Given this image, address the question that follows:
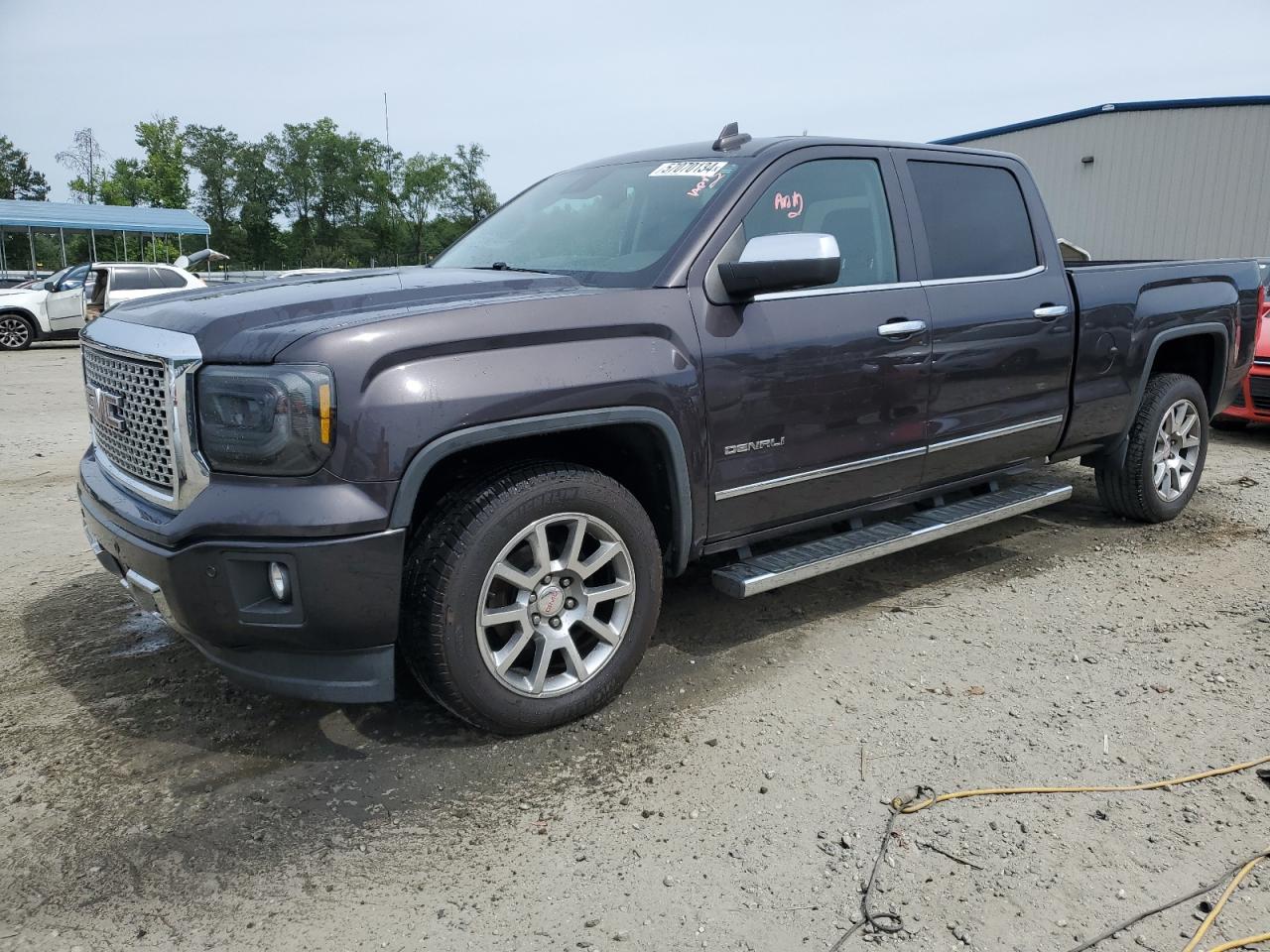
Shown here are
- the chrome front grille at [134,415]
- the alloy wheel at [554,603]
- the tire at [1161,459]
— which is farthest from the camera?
the tire at [1161,459]

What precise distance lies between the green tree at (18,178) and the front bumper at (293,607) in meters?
96.8

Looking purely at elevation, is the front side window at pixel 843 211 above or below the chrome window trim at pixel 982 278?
above

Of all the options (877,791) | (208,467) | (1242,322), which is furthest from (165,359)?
(1242,322)

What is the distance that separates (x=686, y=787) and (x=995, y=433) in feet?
7.80

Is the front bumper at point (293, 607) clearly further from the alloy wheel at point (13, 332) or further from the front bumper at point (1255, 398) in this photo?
the alloy wheel at point (13, 332)

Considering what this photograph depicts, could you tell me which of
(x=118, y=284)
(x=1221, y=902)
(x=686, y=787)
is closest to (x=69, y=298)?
(x=118, y=284)

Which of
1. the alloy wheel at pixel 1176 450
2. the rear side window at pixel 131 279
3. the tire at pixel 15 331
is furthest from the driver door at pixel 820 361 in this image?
the tire at pixel 15 331

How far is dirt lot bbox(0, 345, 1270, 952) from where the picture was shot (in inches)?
91.3

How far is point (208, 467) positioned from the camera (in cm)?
270

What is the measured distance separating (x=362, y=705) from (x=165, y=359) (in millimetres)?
1348

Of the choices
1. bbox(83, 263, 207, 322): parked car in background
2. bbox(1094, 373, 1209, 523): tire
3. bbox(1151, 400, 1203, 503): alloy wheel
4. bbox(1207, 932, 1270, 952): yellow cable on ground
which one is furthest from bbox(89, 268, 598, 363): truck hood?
bbox(83, 263, 207, 322): parked car in background

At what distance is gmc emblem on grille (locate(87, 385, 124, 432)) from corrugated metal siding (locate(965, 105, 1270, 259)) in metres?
22.7

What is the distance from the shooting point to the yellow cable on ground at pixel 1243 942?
2.20 metres

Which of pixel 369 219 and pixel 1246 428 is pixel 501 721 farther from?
pixel 369 219
